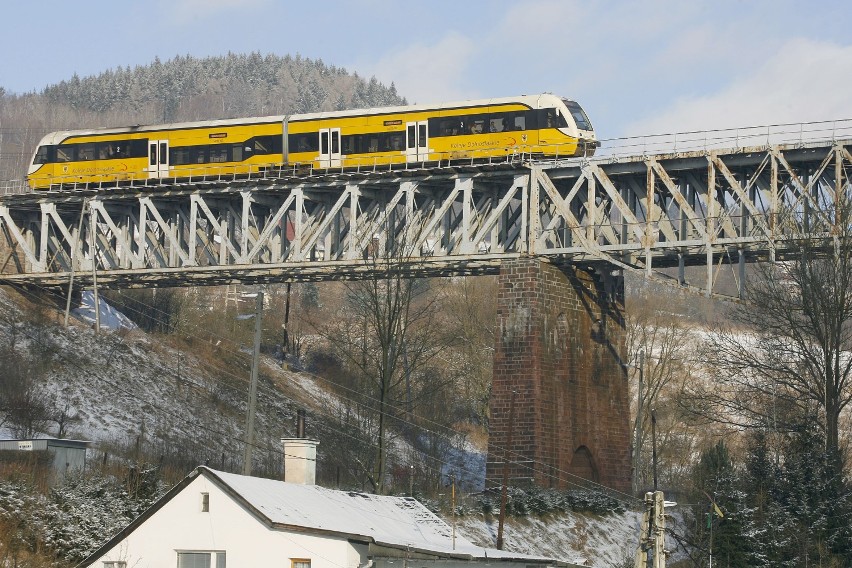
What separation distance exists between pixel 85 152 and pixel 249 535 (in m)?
45.4

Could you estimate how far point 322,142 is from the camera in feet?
233

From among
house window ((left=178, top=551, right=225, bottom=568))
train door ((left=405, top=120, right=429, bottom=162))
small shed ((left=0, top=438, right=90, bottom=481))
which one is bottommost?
house window ((left=178, top=551, right=225, bottom=568))

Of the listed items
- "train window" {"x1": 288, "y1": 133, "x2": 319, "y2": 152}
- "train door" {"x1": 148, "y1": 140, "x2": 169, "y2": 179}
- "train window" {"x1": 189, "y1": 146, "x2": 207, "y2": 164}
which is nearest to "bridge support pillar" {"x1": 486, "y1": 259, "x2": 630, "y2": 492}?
"train window" {"x1": 288, "y1": 133, "x2": 319, "y2": 152}

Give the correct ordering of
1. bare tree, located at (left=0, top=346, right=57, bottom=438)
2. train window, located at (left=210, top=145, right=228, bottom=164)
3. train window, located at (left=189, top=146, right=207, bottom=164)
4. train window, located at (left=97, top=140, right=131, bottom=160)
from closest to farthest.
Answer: bare tree, located at (left=0, top=346, right=57, bottom=438), train window, located at (left=210, top=145, right=228, bottom=164), train window, located at (left=189, top=146, right=207, bottom=164), train window, located at (left=97, top=140, right=131, bottom=160)

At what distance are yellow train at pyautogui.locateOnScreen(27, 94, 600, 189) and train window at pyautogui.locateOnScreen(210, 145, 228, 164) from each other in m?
0.05

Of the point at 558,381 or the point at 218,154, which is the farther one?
the point at 218,154

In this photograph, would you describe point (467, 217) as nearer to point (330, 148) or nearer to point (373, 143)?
point (373, 143)

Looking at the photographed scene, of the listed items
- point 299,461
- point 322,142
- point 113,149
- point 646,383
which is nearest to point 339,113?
point 322,142

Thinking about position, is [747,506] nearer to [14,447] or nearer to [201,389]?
[14,447]

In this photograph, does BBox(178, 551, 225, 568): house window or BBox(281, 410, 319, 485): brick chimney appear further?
BBox(281, 410, 319, 485): brick chimney

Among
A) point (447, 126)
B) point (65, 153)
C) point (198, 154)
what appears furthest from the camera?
point (65, 153)

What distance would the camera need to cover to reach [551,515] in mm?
61094

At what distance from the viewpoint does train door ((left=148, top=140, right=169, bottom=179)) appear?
74938 millimetres

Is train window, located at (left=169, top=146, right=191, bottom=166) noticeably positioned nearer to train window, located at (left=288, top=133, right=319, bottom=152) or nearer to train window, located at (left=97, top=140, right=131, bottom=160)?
train window, located at (left=97, top=140, right=131, bottom=160)
